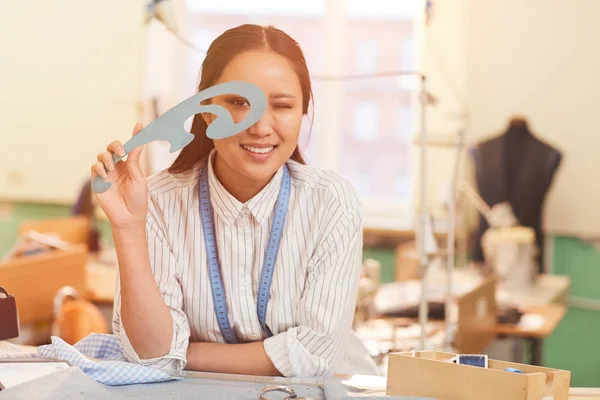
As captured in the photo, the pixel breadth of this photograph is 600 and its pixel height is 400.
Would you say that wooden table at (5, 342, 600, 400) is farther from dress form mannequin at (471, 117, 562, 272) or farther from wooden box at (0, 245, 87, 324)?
dress form mannequin at (471, 117, 562, 272)

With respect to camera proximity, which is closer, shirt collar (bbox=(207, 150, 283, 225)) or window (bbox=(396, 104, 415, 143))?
shirt collar (bbox=(207, 150, 283, 225))

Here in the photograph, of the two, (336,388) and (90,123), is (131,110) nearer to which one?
(90,123)

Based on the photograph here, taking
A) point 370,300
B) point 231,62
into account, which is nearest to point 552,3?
point 370,300

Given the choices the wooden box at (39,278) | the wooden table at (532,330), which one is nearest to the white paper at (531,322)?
the wooden table at (532,330)

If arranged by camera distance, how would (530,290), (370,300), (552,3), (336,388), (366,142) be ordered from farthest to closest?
(366,142) < (552,3) < (530,290) < (370,300) < (336,388)

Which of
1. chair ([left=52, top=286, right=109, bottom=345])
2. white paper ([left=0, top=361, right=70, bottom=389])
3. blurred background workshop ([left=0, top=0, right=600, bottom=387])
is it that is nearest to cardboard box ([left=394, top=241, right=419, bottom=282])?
blurred background workshop ([left=0, top=0, right=600, bottom=387])

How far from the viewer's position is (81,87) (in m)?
4.93

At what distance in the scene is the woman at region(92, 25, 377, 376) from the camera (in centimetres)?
121

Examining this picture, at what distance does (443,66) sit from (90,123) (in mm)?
2202

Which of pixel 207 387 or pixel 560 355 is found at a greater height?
pixel 207 387

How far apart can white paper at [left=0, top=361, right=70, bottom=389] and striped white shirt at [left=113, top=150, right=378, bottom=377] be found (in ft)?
0.62

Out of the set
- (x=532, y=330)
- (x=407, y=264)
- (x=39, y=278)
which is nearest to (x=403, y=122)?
(x=407, y=264)

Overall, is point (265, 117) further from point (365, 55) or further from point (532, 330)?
point (365, 55)

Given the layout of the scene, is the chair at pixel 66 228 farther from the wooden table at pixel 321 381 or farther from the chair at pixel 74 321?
the wooden table at pixel 321 381
